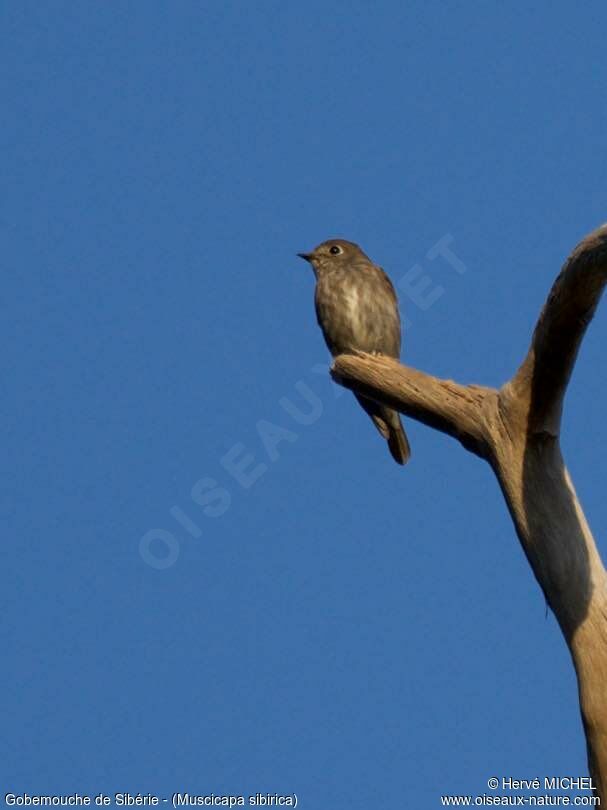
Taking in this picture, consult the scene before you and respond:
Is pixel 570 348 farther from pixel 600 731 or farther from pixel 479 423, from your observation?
pixel 600 731

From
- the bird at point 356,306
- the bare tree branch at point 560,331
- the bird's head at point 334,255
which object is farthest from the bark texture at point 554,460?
the bird's head at point 334,255

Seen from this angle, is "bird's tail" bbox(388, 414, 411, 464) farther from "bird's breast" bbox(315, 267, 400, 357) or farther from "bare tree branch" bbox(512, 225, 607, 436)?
"bare tree branch" bbox(512, 225, 607, 436)

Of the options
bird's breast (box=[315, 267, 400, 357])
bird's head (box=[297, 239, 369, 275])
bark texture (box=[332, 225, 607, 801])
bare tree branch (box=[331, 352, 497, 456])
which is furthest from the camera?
bird's head (box=[297, 239, 369, 275])

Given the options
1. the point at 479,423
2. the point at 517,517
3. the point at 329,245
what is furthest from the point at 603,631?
the point at 329,245

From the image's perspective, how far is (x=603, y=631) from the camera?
541 centimetres

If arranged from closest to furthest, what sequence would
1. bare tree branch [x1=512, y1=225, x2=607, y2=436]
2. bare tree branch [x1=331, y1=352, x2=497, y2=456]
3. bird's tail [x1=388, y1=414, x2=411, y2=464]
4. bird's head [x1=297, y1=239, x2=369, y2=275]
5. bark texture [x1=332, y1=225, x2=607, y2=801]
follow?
bare tree branch [x1=512, y1=225, x2=607, y2=436], bark texture [x1=332, y1=225, x2=607, y2=801], bare tree branch [x1=331, y1=352, x2=497, y2=456], bird's tail [x1=388, y1=414, x2=411, y2=464], bird's head [x1=297, y1=239, x2=369, y2=275]

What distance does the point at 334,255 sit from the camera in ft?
31.9

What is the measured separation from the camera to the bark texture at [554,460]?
5.28 m

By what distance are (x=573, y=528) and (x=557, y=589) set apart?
29 centimetres

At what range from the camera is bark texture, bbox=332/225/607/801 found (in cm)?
528

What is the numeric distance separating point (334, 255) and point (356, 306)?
1.98 ft

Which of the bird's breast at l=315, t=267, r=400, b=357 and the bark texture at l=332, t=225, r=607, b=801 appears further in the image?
the bird's breast at l=315, t=267, r=400, b=357

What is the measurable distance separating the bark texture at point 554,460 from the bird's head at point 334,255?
3.71m

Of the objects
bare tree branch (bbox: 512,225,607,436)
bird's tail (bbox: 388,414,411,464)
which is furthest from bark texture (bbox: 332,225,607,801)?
bird's tail (bbox: 388,414,411,464)
